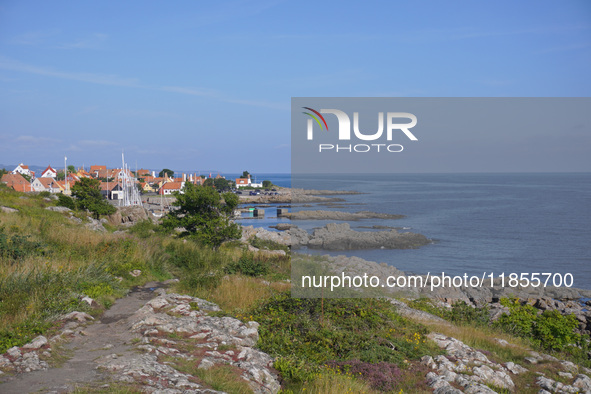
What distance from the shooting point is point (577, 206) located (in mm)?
49438

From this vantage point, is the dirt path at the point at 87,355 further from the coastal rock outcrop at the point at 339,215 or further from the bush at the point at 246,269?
the coastal rock outcrop at the point at 339,215

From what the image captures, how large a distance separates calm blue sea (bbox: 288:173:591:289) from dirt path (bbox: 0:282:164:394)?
385 inches

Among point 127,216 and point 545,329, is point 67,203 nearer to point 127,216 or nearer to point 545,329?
point 127,216

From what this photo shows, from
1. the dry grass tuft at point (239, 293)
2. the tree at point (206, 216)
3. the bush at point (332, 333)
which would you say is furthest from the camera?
the tree at point (206, 216)

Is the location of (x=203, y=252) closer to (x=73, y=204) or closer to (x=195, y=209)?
(x=195, y=209)

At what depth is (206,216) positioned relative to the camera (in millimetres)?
20312

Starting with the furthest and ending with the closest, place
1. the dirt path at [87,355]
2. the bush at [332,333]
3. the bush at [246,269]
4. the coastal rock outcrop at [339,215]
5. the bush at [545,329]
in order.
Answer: the coastal rock outcrop at [339,215], the bush at [246,269], the bush at [545,329], the bush at [332,333], the dirt path at [87,355]

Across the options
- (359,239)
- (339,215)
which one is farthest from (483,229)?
(339,215)

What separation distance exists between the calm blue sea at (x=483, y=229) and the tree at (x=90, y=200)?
13.6 metres

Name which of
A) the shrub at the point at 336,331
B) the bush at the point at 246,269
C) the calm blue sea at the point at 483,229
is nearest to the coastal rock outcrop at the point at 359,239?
the calm blue sea at the point at 483,229

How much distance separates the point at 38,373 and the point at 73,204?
26.5 m

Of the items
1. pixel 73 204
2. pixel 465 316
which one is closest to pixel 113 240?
pixel 465 316

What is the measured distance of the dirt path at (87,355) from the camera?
4.05 m

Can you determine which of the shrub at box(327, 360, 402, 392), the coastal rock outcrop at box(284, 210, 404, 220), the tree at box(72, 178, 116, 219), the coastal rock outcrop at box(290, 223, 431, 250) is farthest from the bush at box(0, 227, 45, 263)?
the coastal rock outcrop at box(284, 210, 404, 220)
